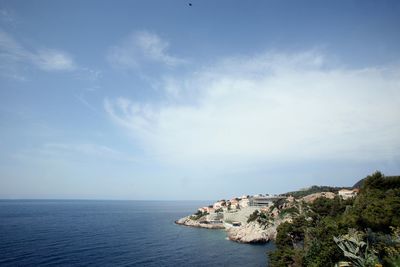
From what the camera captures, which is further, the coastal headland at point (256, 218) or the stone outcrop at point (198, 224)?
the stone outcrop at point (198, 224)

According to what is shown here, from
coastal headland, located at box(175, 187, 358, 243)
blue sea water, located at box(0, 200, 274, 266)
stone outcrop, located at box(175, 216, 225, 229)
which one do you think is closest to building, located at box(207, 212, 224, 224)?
coastal headland, located at box(175, 187, 358, 243)

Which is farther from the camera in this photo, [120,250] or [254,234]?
[254,234]

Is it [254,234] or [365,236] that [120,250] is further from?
[365,236]

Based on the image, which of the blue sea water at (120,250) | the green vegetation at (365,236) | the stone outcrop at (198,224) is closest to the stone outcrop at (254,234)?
the blue sea water at (120,250)

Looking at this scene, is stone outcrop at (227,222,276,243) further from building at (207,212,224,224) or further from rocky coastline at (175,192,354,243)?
building at (207,212,224,224)

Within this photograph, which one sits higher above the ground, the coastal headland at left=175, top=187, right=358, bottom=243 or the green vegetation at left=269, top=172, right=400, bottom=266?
the green vegetation at left=269, top=172, right=400, bottom=266

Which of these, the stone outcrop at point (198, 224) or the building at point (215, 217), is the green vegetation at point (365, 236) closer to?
the stone outcrop at point (198, 224)

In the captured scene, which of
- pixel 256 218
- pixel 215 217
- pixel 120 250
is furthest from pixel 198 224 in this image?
pixel 120 250

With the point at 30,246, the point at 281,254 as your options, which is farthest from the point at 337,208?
the point at 30,246

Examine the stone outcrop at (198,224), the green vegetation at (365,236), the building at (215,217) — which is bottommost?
the stone outcrop at (198,224)

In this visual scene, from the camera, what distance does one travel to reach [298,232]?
47594 mm

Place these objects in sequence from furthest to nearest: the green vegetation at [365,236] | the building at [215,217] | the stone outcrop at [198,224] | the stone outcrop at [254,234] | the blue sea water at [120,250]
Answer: the building at [215,217] → the stone outcrop at [198,224] → the stone outcrop at [254,234] → the blue sea water at [120,250] → the green vegetation at [365,236]

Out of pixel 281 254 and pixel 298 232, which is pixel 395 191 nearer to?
pixel 281 254

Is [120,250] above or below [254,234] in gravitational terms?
below
